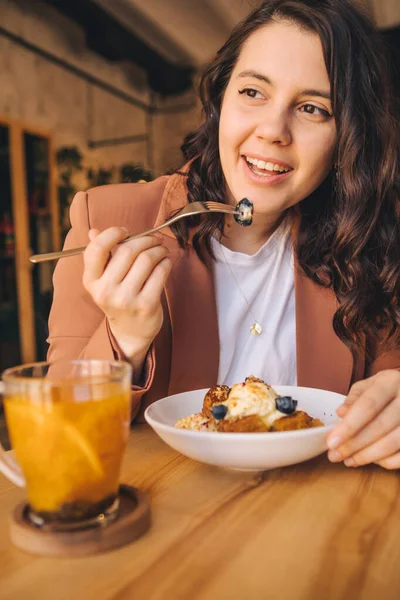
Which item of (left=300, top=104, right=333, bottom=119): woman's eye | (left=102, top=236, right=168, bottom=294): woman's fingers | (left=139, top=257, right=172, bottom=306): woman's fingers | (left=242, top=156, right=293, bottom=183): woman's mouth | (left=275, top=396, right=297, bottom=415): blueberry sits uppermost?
(left=300, top=104, right=333, bottom=119): woman's eye

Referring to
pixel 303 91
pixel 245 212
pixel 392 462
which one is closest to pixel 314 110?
pixel 303 91

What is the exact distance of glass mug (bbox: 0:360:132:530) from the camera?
0.62 m

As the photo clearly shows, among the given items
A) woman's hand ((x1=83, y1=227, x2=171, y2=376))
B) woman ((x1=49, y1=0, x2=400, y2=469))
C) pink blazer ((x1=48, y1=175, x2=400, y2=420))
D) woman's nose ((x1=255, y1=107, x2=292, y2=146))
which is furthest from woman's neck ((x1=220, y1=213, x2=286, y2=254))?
woman's hand ((x1=83, y1=227, x2=171, y2=376))

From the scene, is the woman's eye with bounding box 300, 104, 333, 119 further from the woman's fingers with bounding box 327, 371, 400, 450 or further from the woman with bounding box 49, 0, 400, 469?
the woman's fingers with bounding box 327, 371, 400, 450

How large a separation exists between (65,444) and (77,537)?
99 millimetres

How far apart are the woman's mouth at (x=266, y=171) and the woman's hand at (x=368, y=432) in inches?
28.1

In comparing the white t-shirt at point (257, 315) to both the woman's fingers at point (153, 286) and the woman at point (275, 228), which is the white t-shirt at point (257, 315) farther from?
the woman's fingers at point (153, 286)

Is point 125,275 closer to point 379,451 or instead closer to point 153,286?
point 153,286

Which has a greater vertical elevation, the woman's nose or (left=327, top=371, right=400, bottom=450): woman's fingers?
the woman's nose

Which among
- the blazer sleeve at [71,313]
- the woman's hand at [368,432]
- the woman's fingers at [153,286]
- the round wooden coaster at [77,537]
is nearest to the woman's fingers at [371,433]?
the woman's hand at [368,432]

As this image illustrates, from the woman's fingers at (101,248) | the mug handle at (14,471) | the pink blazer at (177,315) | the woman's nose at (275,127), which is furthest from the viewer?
the pink blazer at (177,315)

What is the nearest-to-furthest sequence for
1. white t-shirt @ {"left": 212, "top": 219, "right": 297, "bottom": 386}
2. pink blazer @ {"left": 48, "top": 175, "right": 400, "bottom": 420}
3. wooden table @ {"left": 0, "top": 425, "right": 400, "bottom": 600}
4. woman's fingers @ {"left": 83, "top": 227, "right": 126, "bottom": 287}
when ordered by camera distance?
wooden table @ {"left": 0, "top": 425, "right": 400, "bottom": 600}, woman's fingers @ {"left": 83, "top": 227, "right": 126, "bottom": 287}, pink blazer @ {"left": 48, "top": 175, "right": 400, "bottom": 420}, white t-shirt @ {"left": 212, "top": 219, "right": 297, "bottom": 386}

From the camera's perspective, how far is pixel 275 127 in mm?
1323

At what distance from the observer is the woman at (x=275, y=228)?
1.36 metres
